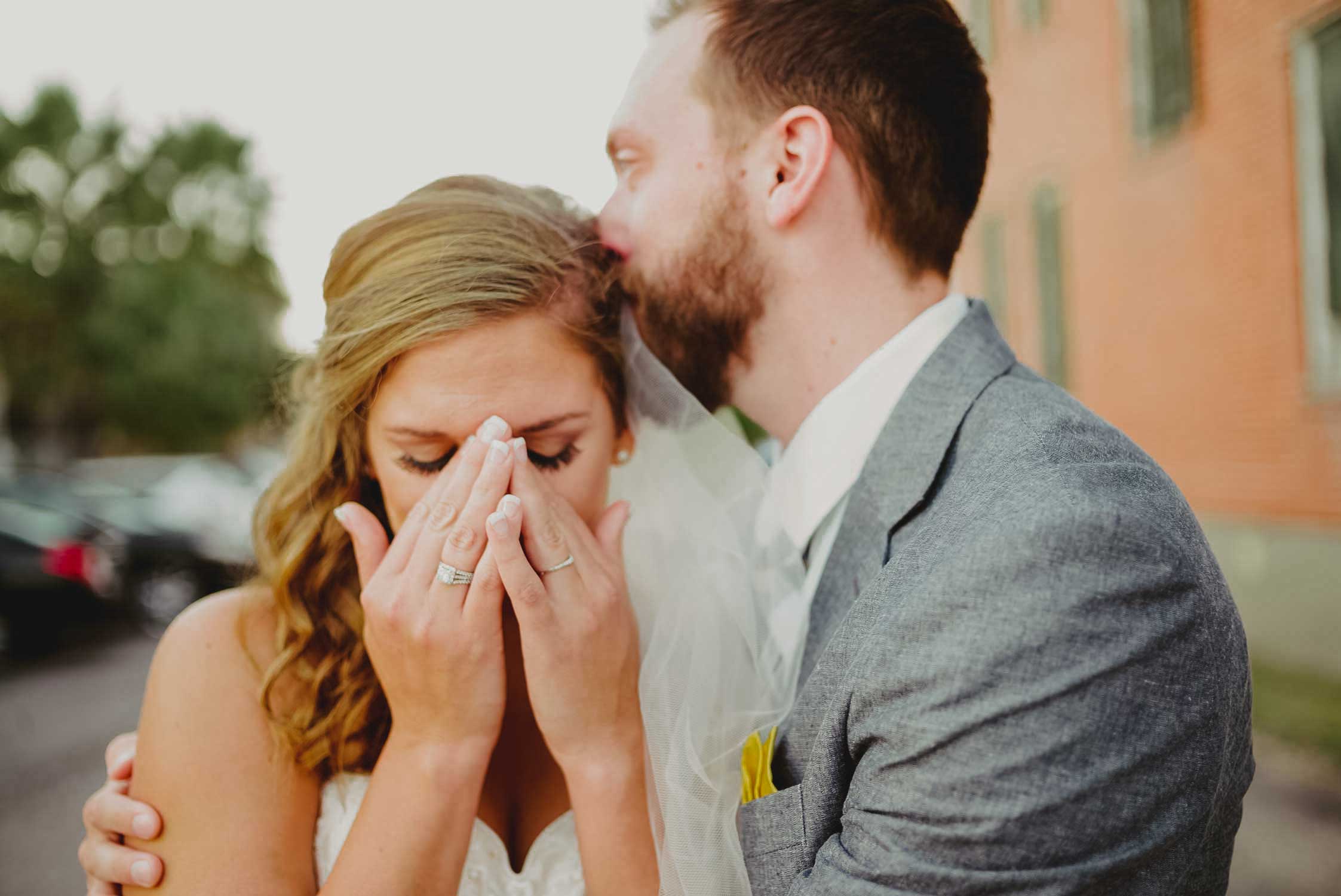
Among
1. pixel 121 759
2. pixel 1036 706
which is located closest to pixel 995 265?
pixel 1036 706

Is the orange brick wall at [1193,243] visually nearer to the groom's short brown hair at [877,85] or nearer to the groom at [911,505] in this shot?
the groom's short brown hair at [877,85]

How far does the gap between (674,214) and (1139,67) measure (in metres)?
6.82

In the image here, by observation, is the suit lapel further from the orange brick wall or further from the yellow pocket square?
the orange brick wall

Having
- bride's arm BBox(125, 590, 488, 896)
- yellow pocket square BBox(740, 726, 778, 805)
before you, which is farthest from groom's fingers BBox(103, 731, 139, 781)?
yellow pocket square BBox(740, 726, 778, 805)

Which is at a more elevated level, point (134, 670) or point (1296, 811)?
point (1296, 811)

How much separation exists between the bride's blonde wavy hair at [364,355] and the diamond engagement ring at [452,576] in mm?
460

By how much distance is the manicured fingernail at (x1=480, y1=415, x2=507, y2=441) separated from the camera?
172cm

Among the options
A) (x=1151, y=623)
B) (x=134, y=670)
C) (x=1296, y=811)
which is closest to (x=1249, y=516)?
(x=1296, y=811)

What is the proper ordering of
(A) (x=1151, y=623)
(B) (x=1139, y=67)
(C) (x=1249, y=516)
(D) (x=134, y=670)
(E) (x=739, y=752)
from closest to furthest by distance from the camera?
(A) (x=1151, y=623) → (E) (x=739, y=752) → (C) (x=1249, y=516) → (B) (x=1139, y=67) → (D) (x=134, y=670)

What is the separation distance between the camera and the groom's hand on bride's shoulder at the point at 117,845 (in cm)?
168

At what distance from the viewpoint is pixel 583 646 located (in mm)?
1698

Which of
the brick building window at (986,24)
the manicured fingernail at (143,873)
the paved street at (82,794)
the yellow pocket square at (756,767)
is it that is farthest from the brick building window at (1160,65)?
the manicured fingernail at (143,873)

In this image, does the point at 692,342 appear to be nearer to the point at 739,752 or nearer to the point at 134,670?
the point at 739,752

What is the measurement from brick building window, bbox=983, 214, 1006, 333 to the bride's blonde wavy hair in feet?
30.2
